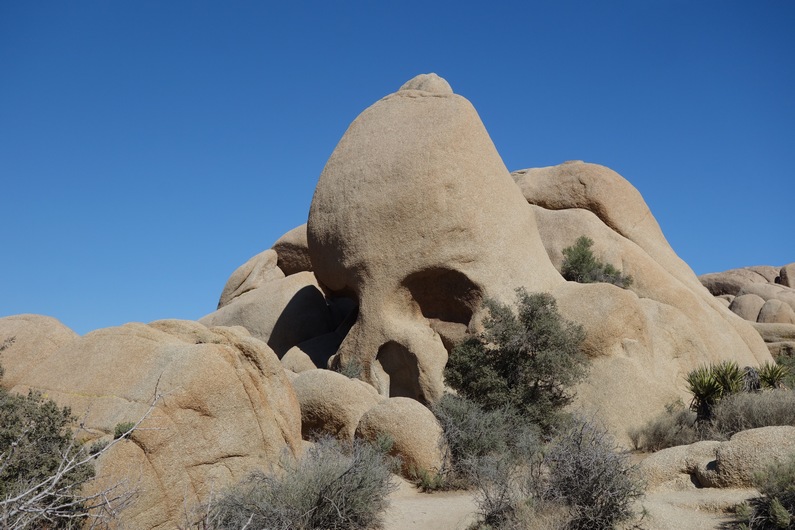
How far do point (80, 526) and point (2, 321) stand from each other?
5.68 meters

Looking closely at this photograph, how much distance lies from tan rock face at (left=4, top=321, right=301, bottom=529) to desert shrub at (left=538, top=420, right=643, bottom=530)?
3859 millimetres

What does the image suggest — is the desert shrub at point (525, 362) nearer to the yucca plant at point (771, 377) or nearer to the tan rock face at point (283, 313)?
the yucca plant at point (771, 377)

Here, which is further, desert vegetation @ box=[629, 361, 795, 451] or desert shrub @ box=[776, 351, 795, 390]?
desert shrub @ box=[776, 351, 795, 390]

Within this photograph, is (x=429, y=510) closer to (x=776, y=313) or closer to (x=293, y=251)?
(x=293, y=251)

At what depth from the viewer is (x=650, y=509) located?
797 cm

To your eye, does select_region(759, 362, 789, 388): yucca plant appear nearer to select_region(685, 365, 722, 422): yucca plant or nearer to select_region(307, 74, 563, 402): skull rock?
select_region(685, 365, 722, 422): yucca plant

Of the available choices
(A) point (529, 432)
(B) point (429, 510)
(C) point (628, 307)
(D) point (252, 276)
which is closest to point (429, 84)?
(C) point (628, 307)

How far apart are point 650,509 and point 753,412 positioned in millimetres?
4564

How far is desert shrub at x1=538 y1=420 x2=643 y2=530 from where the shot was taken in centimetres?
783

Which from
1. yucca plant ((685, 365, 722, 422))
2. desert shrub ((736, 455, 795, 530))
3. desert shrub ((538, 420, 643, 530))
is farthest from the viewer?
yucca plant ((685, 365, 722, 422))

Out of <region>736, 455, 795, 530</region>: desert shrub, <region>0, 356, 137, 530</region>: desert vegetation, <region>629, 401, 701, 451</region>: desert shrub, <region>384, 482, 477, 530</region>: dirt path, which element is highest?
<region>0, 356, 137, 530</region>: desert vegetation

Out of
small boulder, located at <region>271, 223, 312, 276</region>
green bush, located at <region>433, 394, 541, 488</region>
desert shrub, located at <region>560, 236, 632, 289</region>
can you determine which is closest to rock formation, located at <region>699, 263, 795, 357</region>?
desert shrub, located at <region>560, 236, 632, 289</region>

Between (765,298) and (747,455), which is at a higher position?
(765,298)

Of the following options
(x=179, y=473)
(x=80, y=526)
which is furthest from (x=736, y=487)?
(x=80, y=526)
